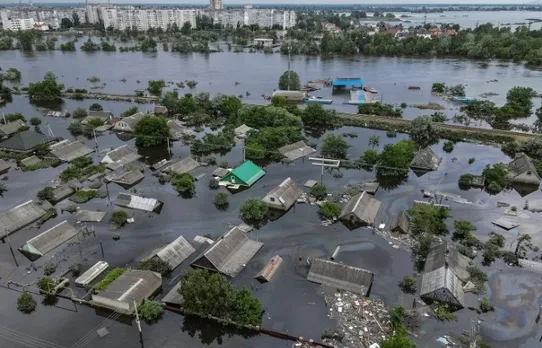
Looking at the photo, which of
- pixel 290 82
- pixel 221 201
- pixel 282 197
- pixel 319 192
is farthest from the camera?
pixel 290 82

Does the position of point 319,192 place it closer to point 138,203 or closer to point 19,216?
point 138,203

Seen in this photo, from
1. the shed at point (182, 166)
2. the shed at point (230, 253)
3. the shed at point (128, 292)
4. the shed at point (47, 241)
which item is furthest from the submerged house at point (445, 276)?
the shed at point (47, 241)

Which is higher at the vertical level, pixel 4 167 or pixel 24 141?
pixel 24 141

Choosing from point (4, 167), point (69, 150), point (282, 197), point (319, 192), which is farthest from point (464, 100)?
point (4, 167)

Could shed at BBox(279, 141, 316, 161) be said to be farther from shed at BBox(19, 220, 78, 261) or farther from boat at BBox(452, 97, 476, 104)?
boat at BBox(452, 97, 476, 104)

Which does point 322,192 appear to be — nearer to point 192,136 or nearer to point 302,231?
point 302,231

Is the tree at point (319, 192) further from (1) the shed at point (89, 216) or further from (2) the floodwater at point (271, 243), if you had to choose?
(1) the shed at point (89, 216)

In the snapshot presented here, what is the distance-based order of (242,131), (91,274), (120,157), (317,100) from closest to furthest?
(91,274)
(120,157)
(242,131)
(317,100)
